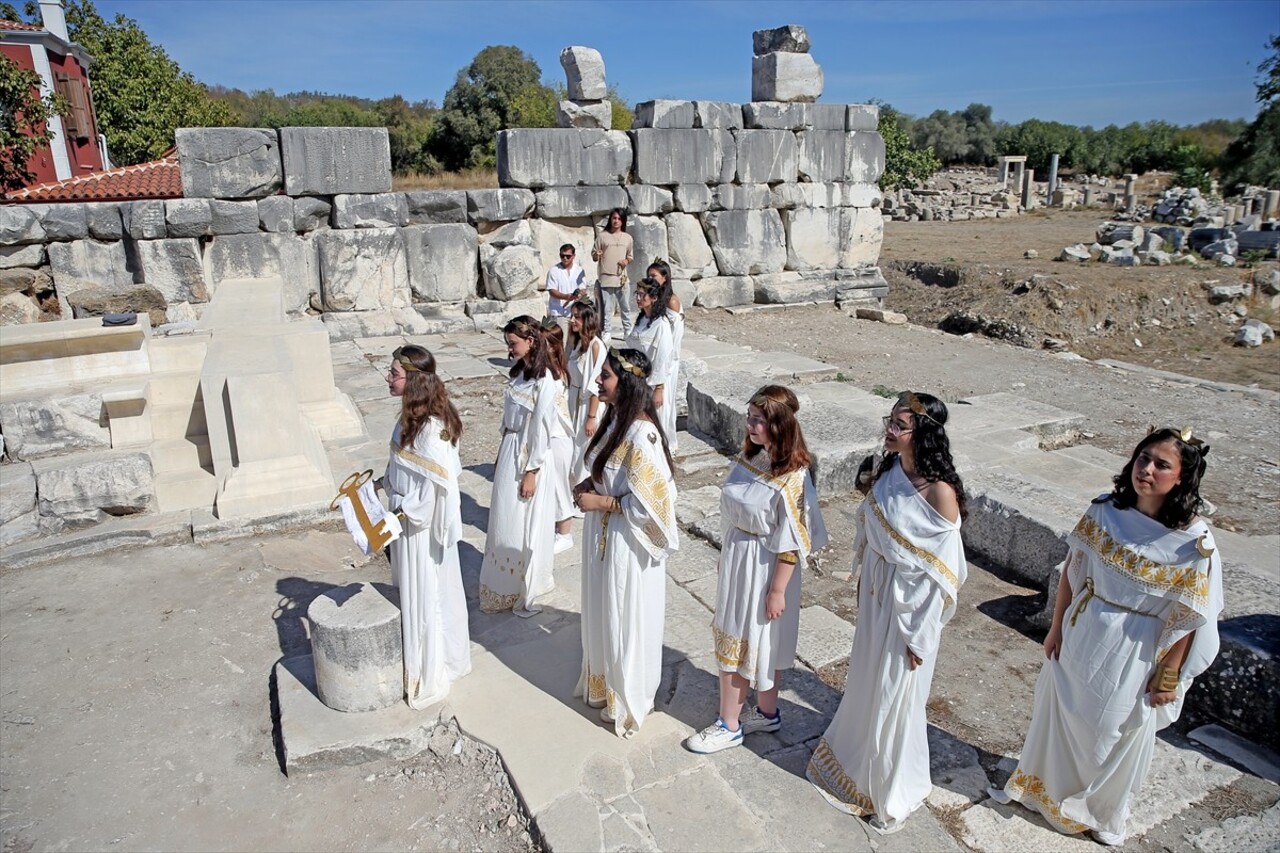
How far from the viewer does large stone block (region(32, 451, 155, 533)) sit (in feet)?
18.7

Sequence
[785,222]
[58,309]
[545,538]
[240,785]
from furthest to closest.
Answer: [785,222]
[58,309]
[545,538]
[240,785]

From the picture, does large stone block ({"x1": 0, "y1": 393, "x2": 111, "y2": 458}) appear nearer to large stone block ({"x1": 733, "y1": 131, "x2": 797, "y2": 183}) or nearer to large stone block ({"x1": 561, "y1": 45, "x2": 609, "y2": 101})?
large stone block ({"x1": 561, "y1": 45, "x2": 609, "y2": 101})

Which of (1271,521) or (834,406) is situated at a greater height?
(834,406)

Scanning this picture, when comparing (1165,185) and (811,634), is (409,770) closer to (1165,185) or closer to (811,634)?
(811,634)

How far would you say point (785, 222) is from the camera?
14.6m

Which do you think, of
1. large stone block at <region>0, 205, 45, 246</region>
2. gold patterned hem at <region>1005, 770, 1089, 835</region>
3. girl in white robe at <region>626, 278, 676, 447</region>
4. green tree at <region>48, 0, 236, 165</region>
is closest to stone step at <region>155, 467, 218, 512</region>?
girl in white robe at <region>626, 278, 676, 447</region>

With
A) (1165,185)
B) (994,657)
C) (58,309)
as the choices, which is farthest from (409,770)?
(1165,185)

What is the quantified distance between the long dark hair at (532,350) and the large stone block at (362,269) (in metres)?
7.91

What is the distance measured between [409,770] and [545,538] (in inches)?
59.9

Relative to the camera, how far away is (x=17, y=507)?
5.59 meters

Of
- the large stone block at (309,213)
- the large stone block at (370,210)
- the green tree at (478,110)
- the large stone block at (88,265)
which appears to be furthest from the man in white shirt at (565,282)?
the green tree at (478,110)

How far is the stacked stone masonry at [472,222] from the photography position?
414 inches

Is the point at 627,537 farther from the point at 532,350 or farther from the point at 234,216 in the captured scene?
the point at 234,216

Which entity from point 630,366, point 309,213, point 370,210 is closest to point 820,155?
point 370,210
